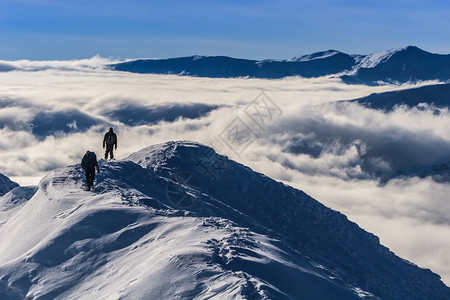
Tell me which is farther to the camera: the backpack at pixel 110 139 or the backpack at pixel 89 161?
the backpack at pixel 110 139

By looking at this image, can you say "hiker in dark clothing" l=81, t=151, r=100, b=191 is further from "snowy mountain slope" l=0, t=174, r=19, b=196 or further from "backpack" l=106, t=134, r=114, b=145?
"snowy mountain slope" l=0, t=174, r=19, b=196

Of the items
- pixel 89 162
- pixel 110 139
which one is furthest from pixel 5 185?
pixel 89 162

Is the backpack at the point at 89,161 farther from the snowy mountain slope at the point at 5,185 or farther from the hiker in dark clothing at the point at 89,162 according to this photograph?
the snowy mountain slope at the point at 5,185

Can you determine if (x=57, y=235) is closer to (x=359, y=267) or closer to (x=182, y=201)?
(x=182, y=201)

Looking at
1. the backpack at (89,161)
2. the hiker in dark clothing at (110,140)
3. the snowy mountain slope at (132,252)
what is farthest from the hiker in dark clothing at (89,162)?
the hiker in dark clothing at (110,140)

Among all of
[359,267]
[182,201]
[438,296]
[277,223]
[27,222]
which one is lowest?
[438,296]

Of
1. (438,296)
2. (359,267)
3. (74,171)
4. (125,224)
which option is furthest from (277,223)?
(125,224)

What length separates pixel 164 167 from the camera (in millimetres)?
71125

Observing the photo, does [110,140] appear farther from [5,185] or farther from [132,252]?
[5,185]

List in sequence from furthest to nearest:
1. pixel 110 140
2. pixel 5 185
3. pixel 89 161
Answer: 1. pixel 5 185
2. pixel 110 140
3. pixel 89 161

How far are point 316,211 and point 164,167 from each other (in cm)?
2377

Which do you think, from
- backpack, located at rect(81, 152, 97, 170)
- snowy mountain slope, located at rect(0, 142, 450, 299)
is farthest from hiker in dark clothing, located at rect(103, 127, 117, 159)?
backpack, located at rect(81, 152, 97, 170)

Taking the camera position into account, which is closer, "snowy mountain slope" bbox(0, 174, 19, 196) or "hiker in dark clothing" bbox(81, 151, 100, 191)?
"hiker in dark clothing" bbox(81, 151, 100, 191)

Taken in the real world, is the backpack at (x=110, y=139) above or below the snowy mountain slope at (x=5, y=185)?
above
